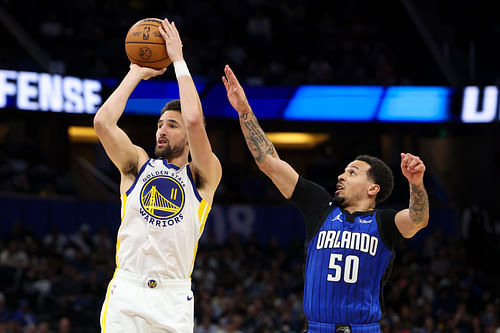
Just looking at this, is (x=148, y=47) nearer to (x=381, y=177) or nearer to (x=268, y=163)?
(x=268, y=163)

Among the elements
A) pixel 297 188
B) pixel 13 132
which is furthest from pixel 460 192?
pixel 297 188

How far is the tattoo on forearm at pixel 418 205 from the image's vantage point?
4984 mm

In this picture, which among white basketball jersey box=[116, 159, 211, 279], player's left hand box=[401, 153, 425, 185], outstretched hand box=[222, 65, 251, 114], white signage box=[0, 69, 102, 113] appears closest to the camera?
white basketball jersey box=[116, 159, 211, 279]

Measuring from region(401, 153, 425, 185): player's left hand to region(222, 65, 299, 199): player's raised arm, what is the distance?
87 centimetres

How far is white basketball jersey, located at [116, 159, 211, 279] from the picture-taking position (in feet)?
15.4

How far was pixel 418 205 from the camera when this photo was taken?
4.98 m

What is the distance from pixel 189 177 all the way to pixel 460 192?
19634 millimetres

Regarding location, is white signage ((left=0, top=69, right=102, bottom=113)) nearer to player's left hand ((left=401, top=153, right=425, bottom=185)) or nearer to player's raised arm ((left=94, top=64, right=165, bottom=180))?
player's raised arm ((left=94, top=64, right=165, bottom=180))

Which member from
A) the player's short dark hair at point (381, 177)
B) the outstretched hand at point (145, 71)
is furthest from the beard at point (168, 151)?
the player's short dark hair at point (381, 177)

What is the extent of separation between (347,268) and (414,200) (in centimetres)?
68

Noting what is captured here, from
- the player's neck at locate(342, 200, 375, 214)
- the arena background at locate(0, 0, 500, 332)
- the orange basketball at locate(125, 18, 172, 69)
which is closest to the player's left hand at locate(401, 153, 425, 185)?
the player's neck at locate(342, 200, 375, 214)

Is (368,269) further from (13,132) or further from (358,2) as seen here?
(358,2)

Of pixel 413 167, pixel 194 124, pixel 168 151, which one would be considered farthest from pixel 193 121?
pixel 413 167

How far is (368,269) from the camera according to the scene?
5.12 metres
